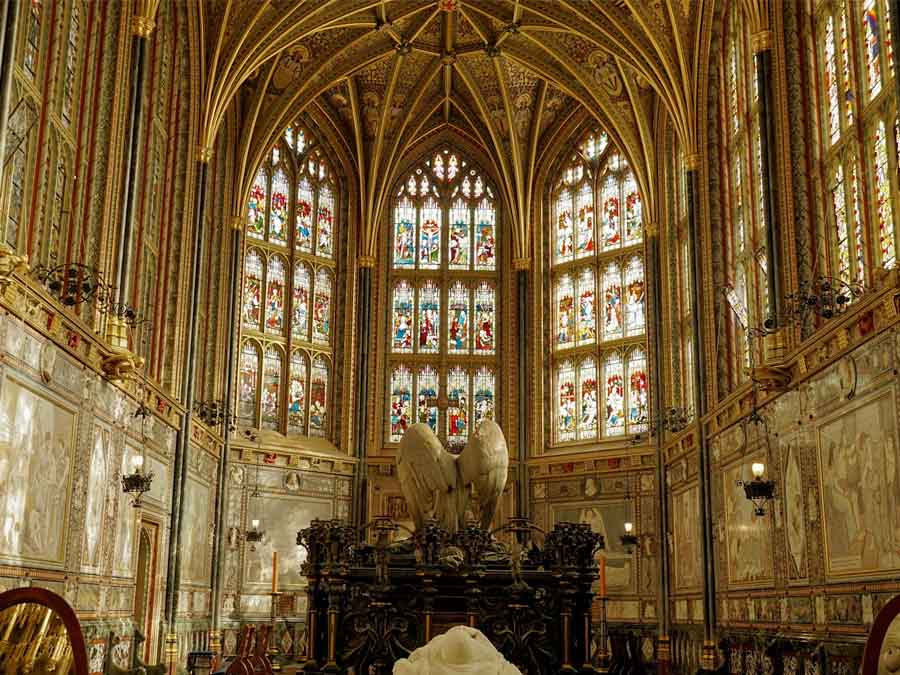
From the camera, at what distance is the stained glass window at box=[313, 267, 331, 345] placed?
34.1m

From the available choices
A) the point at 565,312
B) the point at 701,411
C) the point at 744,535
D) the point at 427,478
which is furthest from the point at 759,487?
the point at 565,312

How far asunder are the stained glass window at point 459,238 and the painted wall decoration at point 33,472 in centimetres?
1925

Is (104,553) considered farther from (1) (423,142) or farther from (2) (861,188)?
(1) (423,142)

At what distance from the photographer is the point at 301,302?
3388 centimetres

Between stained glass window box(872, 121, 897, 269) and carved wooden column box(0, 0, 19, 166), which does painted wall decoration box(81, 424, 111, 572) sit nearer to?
carved wooden column box(0, 0, 19, 166)

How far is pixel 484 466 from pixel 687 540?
1024 cm

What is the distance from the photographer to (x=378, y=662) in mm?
17719

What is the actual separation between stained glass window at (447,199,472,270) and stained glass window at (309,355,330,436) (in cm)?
557

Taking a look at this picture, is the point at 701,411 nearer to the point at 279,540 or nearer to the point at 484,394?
the point at 484,394

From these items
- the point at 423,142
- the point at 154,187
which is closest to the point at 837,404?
the point at 154,187

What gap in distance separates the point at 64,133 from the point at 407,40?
15578 millimetres

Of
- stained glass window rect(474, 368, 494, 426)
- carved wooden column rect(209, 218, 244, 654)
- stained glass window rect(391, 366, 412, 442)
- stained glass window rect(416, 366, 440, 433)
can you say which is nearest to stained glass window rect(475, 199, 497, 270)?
stained glass window rect(474, 368, 494, 426)

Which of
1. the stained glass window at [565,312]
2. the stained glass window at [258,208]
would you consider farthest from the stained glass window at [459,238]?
the stained glass window at [258,208]

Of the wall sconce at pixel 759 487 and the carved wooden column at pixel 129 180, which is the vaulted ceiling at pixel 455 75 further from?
the wall sconce at pixel 759 487
